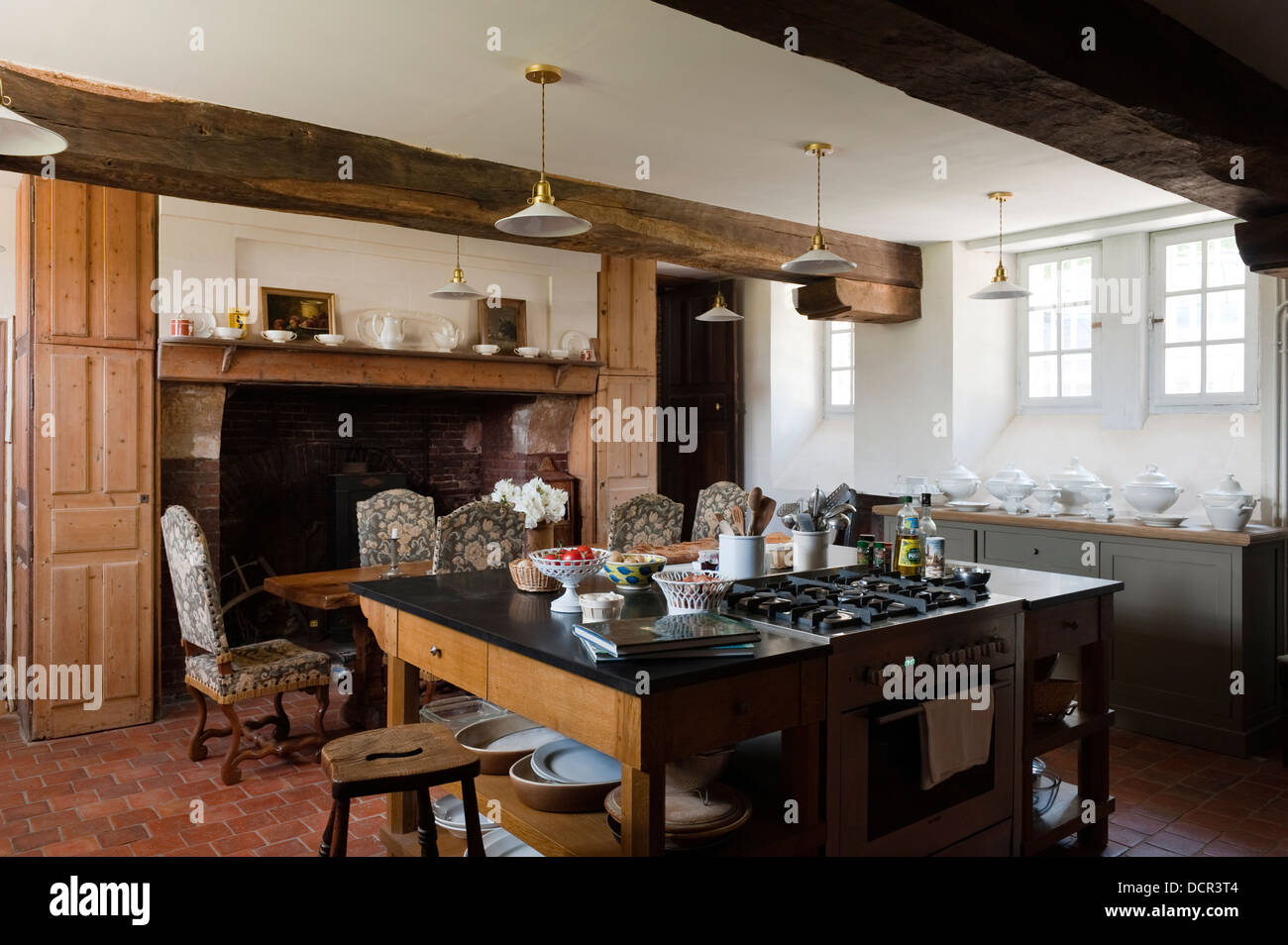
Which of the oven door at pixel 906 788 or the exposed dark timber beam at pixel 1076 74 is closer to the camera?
the exposed dark timber beam at pixel 1076 74

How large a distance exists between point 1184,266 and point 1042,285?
90 cm

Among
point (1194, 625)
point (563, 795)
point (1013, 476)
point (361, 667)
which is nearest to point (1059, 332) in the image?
point (1013, 476)

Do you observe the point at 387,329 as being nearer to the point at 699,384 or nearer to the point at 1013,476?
the point at 699,384

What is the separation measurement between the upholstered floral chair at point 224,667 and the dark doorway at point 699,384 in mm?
4552

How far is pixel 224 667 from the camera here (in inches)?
151

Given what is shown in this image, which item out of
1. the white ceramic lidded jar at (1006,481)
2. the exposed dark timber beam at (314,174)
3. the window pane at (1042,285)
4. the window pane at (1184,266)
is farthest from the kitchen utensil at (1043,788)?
the window pane at (1042,285)

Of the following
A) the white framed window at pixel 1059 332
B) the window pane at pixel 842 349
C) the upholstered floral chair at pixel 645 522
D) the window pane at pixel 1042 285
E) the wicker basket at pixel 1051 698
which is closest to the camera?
the wicker basket at pixel 1051 698

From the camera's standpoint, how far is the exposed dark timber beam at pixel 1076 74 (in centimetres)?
211

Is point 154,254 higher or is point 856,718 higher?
point 154,254

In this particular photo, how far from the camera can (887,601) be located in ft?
8.36

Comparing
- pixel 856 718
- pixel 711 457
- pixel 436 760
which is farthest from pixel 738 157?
pixel 711 457

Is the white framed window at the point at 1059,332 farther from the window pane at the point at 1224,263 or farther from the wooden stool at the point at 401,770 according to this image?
the wooden stool at the point at 401,770
